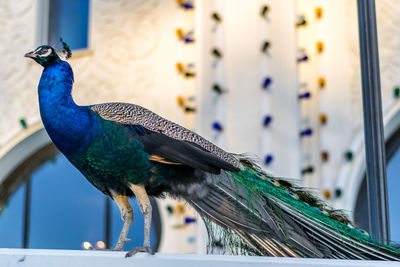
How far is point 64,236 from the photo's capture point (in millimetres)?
4309

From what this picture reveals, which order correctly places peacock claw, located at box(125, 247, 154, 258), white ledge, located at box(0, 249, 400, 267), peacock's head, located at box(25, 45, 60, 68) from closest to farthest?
white ledge, located at box(0, 249, 400, 267) → peacock claw, located at box(125, 247, 154, 258) → peacock's head, located at box(25, 45, 60, 68)

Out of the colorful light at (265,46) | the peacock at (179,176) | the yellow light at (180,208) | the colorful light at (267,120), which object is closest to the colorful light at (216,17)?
the colorful light at (265,46)

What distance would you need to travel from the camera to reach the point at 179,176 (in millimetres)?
1938

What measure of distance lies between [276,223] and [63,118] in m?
0.72

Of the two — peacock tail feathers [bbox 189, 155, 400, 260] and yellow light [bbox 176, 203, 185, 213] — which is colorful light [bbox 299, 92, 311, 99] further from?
peacock tail feathers [bbox 189, 155, 400, 260]

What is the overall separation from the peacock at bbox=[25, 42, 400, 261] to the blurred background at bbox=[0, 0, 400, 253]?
161 centimetres

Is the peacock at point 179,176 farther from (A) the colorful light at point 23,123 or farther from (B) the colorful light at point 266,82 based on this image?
(A) the colorful light at point 23,123

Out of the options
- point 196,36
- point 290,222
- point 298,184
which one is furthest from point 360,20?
point 196,36

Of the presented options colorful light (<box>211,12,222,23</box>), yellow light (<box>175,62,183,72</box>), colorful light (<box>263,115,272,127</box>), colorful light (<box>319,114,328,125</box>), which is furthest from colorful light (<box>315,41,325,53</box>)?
yellow light (<box>175,62,183,72</box>)

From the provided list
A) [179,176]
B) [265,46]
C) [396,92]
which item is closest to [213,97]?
[265,46]

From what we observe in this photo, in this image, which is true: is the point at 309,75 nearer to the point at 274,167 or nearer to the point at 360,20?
the point at 274,167

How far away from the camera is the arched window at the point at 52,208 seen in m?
4.27

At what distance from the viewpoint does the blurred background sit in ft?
12.2

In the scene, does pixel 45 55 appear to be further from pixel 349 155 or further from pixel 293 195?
pixel 349 155
